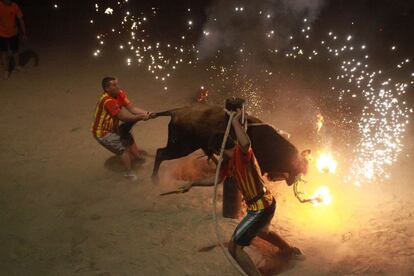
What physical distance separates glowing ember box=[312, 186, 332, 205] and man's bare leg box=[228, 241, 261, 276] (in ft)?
6.01

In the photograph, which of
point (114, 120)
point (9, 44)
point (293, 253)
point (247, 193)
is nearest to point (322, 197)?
point (293, 253)

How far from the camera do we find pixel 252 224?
4215mm

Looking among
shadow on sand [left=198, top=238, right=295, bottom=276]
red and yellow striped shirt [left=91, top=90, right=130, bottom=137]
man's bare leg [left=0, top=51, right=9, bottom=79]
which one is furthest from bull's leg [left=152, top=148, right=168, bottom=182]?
man's bare leg [left=0, top=51, right=9, bottom=79]

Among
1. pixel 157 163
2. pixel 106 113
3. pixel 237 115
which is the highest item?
pixel 237 115

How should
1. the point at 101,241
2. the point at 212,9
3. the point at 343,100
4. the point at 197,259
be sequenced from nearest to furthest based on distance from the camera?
the point at 197,259 < the point at 101,241 < the point at 343,100 < the point at 212,9

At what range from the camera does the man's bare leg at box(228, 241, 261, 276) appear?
4.27 m

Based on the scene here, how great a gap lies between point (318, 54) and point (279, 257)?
7794mm

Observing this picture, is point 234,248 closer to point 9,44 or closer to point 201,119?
point 201,119

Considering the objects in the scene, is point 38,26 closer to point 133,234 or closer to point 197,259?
point 133,234

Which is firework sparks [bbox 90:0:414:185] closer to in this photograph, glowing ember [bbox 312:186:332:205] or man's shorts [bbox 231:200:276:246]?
glowing ember [bbox 312:186:332:205]

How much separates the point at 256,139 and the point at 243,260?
1899 millimetres

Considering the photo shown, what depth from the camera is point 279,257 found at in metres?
4.95

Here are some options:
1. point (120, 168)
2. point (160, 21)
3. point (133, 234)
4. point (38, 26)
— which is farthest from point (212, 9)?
point (133, 234)

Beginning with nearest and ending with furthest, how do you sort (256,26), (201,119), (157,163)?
(201,119) < (157,163) < (256,26)
